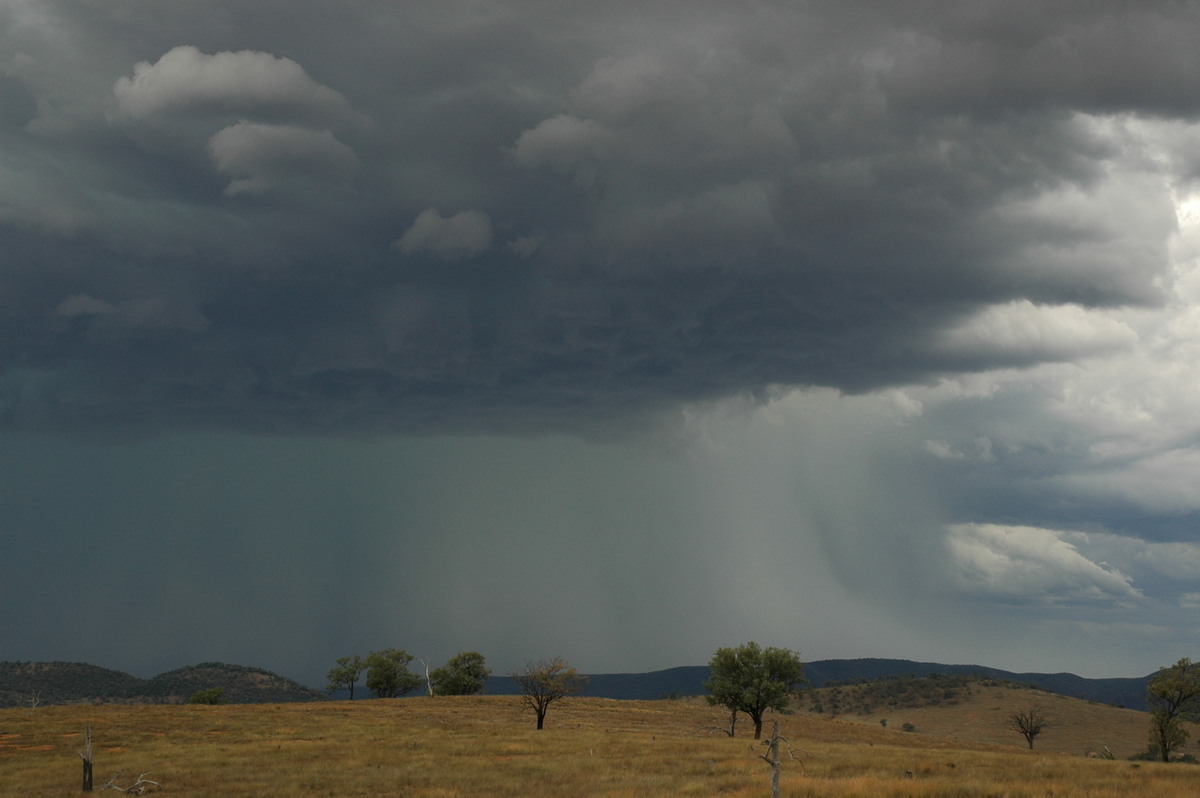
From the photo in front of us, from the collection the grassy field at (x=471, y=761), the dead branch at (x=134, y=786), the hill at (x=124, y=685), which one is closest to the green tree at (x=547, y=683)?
the grassy field at (x=471, y=761)

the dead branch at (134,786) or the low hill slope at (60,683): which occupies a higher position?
the dead branch at (134,786)

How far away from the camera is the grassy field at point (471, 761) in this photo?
3550 cm

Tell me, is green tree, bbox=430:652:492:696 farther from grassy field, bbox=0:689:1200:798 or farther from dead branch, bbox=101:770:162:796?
dead branch, bbox=101:770:162:796

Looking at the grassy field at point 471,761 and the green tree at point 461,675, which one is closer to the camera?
the grassy field at point 471,761

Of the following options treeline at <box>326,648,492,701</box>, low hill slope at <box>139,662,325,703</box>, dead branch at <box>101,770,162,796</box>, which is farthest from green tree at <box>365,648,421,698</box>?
dead branch at <box>101,770,162,796</box>

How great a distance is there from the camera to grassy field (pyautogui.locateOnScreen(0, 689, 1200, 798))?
3550 cm

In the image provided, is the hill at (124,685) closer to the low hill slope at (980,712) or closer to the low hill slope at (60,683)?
the low hill slope at (60,683)

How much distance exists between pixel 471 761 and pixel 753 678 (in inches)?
1704

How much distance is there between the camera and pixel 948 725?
470 feet

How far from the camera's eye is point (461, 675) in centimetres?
13788

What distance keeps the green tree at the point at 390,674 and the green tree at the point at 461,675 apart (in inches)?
168

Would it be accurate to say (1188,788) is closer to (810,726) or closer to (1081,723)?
(810,726)

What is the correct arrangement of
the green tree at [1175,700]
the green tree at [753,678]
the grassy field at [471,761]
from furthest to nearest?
the green tree at [753,678] < the green tree at [1175,700] < the grassy field at [471,761]

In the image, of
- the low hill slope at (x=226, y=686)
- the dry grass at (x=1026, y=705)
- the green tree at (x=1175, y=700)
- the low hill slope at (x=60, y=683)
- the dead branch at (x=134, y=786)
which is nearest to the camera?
the dead branch at (x=134, y=786)
